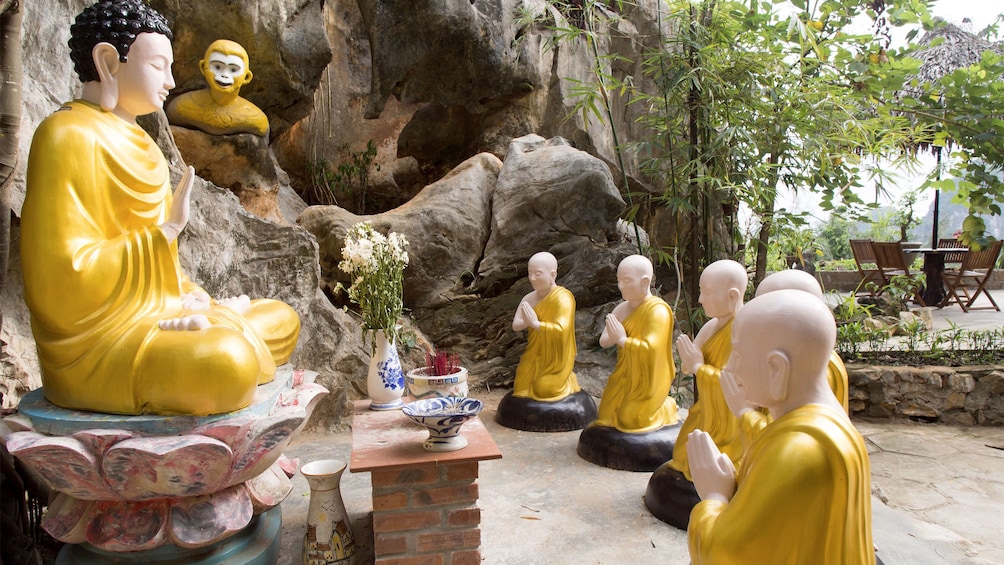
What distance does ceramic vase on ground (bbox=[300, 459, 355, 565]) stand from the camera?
244 cm

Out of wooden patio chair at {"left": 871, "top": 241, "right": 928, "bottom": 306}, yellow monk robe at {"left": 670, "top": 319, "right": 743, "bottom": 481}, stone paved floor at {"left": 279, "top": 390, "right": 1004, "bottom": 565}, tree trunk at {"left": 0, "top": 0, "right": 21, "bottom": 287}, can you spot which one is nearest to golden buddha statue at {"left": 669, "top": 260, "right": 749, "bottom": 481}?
yellow monk robe at {"left": 670, "top": 319, "right": 743, "bottom": 481}

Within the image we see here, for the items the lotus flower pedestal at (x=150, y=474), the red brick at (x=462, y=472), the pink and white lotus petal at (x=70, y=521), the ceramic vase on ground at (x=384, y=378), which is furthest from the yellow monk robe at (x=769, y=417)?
the pink and white lotus petal at (x=70, y=521)

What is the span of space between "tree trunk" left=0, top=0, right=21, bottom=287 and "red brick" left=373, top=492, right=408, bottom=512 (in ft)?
6.83

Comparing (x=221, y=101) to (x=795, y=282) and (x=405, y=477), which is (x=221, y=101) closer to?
(x=405, y=477)

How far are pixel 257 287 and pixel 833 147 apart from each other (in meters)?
4.41

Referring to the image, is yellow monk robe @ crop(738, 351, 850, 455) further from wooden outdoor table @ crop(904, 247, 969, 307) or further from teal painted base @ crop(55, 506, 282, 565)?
wooden outdoor table @ crop(904, 247, 969, 307)

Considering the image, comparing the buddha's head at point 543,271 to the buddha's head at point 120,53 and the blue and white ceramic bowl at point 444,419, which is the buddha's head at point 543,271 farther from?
the buddha's head at point 120,53

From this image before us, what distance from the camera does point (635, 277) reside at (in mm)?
3607

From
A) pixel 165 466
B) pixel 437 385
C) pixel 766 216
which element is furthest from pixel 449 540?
pixel 766 216

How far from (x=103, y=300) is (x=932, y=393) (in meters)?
5.89

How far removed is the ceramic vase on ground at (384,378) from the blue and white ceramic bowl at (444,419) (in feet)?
2.00

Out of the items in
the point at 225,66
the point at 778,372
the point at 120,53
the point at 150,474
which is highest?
the point at 225,66

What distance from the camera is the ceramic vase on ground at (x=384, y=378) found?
10.3ft

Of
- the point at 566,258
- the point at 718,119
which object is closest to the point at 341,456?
the point at 566,258
